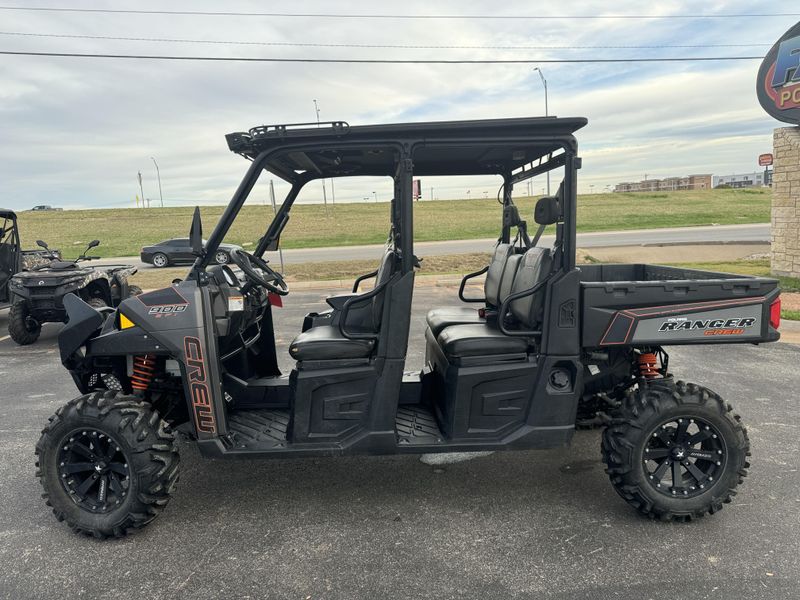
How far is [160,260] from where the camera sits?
73.1 feet

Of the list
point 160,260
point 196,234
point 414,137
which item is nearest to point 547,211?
point 414,137

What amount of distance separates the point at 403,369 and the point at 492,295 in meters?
1.42

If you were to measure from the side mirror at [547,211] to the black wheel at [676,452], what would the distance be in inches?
43.0

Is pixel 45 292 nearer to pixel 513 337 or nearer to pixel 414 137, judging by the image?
pixel 414 137

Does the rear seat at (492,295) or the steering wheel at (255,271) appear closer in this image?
the steering wheel at (255,271)

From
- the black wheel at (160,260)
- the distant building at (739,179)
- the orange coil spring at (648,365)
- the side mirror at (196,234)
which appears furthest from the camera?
the distant building at (739,179)

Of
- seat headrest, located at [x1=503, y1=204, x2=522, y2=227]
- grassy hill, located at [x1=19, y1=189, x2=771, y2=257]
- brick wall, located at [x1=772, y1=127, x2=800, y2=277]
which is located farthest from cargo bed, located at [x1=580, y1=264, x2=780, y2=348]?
grassy hill, located at [x1=19, y1=189, x2=771, y2=257]

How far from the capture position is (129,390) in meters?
3.48

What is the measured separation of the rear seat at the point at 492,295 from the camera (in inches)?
155

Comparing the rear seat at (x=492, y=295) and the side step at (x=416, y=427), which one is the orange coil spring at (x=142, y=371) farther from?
the rear seat at (x=492, y=295)

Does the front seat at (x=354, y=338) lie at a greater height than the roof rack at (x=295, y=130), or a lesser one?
lesser

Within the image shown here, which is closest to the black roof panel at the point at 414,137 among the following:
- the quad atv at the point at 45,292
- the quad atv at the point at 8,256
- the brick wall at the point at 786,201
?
the quad atv at the point at 45,292

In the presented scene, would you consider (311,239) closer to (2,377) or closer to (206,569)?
(2,377)

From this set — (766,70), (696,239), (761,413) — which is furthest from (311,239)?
(761,413)
